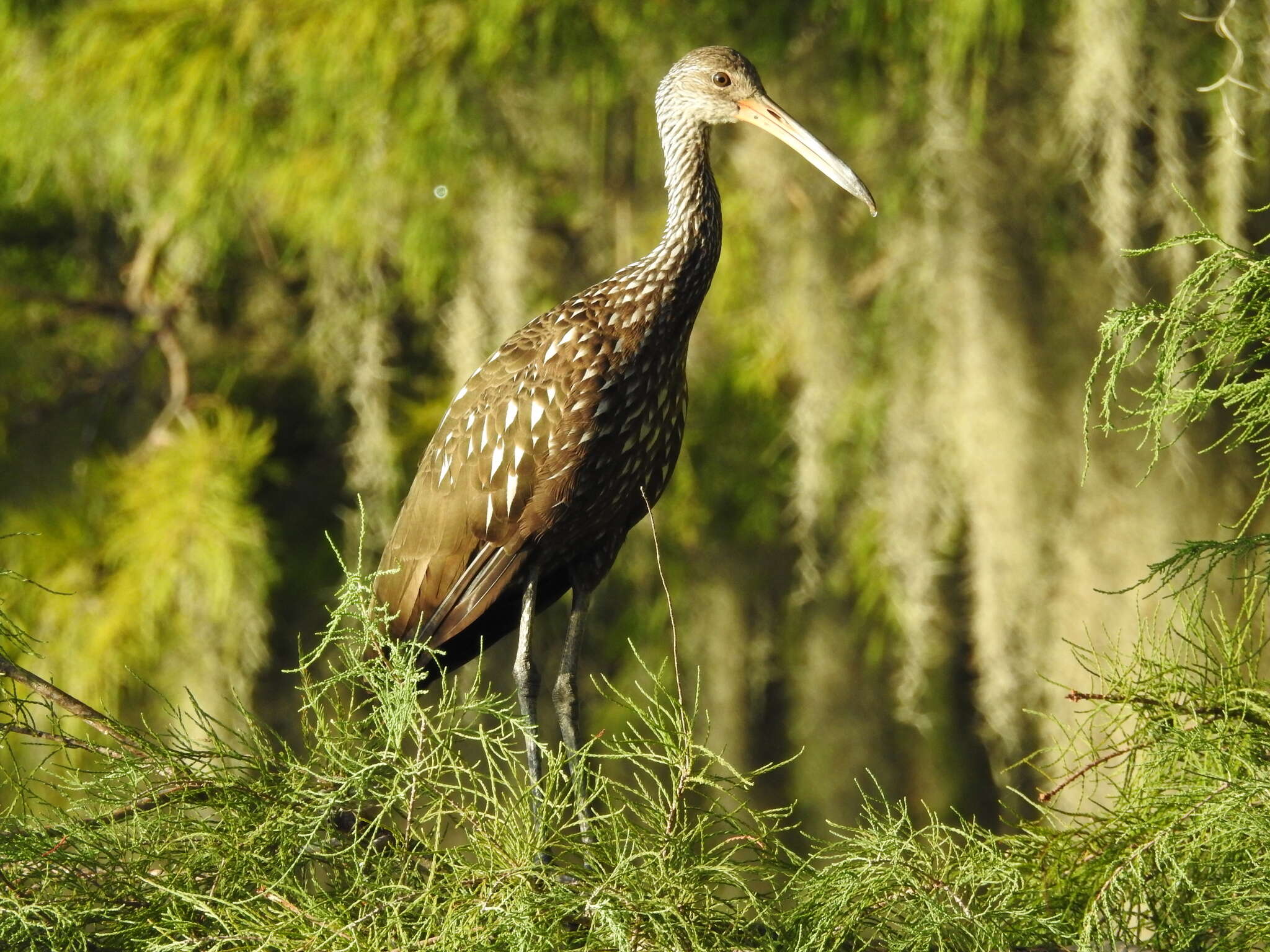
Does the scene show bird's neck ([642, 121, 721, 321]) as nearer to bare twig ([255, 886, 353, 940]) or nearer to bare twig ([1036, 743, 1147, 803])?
bare twig ([1036, 743, 1147, 803])

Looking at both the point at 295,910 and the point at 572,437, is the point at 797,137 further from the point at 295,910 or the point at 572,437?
the point at 295,910

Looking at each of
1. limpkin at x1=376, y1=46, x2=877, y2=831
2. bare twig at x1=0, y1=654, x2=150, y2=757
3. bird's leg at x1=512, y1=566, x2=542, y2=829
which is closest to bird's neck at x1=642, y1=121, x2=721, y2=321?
limpkin at x1=376, y1=46, x2=877, y2=831

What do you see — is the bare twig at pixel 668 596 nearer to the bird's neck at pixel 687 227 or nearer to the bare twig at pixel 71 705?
the bird's neck at pixel 687 227

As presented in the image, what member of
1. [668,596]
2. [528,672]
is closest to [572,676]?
[528,672]

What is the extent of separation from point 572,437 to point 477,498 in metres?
0.28

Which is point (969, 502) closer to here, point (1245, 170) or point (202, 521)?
point (1245, 170)

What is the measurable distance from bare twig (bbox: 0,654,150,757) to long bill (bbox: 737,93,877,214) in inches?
64.8

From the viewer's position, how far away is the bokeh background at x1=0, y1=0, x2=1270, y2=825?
4.89 m

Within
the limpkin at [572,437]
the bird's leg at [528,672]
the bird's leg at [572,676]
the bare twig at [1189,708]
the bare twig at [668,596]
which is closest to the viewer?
the bare twig at [668,596]

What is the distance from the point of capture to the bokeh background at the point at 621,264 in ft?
16.1

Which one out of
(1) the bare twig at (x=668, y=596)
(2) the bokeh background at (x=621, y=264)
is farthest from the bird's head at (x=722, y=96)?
(2) the bokeh background at (x=621, y=264)

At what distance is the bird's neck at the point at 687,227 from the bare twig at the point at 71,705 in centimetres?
139

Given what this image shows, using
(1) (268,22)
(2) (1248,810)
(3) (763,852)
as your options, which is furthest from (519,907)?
(1) (268,22)

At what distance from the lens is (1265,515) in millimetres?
5582
